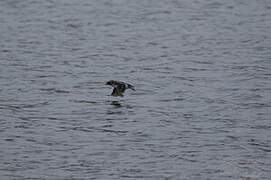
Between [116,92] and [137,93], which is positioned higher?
[137,93]

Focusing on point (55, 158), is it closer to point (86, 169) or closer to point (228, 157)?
point (86, 169)

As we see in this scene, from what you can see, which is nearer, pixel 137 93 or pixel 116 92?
pixel 116 92

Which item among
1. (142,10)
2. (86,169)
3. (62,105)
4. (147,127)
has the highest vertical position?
(142,10)

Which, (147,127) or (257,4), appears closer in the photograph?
(147,127)

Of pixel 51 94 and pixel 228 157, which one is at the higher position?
pixel 51 94

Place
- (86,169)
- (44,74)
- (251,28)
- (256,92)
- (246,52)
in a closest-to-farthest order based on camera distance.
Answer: (86,169)
(256,92)
(44,74)
(246,52)
(251,28)

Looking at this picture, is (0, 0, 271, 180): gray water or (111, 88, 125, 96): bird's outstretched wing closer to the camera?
(0, 0, 271, 180): gray water

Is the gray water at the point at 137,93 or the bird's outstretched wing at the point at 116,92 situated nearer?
the gray water at the point at 137,93

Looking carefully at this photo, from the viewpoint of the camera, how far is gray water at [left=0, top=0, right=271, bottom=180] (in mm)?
10844

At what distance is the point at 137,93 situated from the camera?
1492 cm

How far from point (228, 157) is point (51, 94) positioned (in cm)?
464

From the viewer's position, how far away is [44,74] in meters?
16.5

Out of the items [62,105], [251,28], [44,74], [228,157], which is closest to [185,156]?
[228,157]

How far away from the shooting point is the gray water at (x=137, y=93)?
10844 mm
